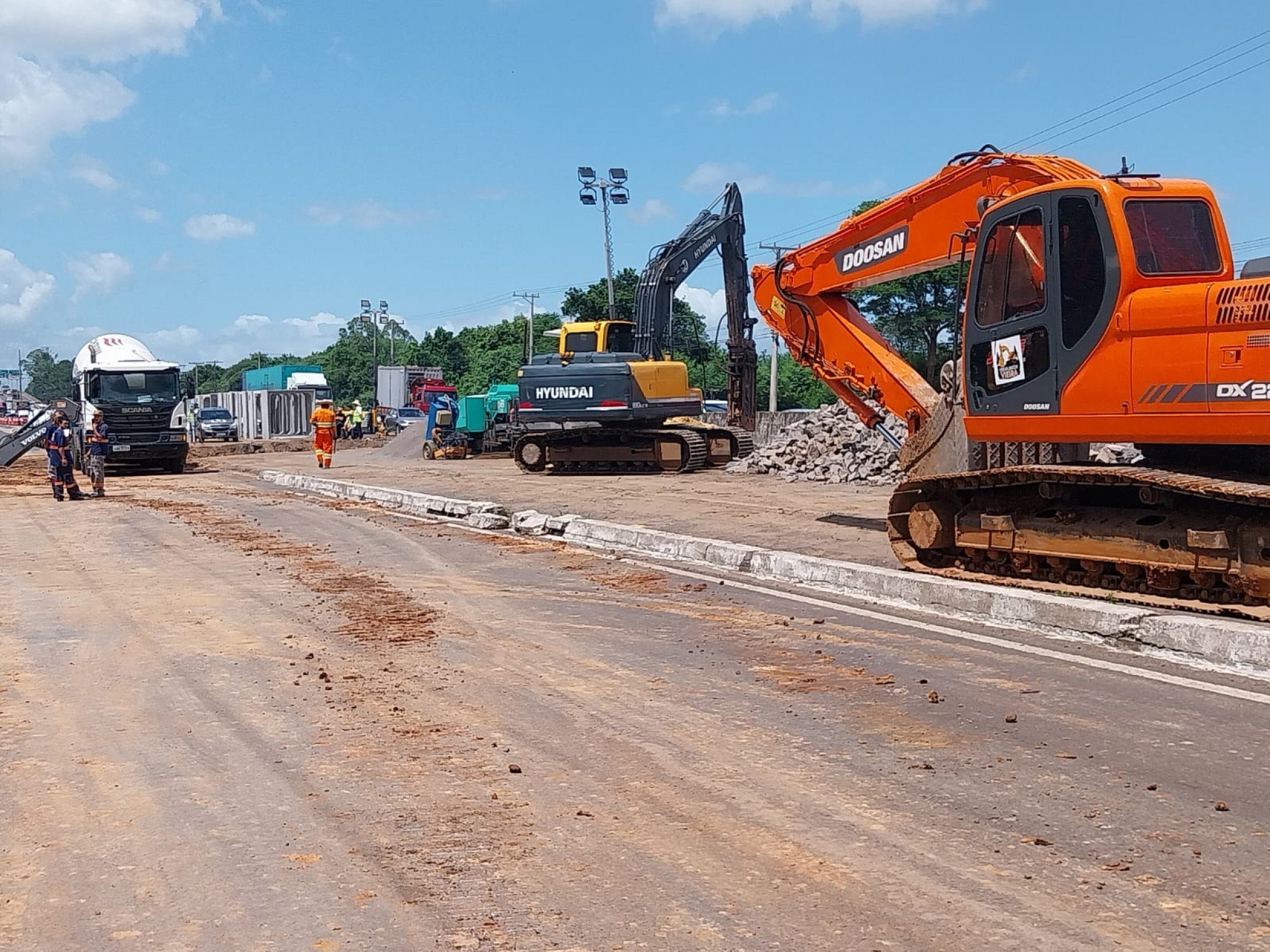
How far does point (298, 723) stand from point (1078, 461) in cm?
645

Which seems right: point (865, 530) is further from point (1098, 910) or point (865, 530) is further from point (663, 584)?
point (1098, 910)

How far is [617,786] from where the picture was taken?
527cm

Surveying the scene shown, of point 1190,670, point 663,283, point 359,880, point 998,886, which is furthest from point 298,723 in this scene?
point 663,283

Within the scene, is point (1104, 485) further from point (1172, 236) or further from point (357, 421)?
point (357, 421)

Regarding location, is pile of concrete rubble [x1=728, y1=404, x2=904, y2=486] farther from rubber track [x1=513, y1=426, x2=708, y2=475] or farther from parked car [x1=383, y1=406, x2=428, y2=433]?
parked car [x1=383, y1=406, x2=428, y2=433]

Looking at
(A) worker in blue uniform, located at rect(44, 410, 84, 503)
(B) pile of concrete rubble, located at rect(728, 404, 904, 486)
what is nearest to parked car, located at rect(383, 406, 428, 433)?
(B) pile of concrete rubble, located at rect(728, 404, 904, 486)

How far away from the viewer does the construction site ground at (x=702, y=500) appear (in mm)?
14125

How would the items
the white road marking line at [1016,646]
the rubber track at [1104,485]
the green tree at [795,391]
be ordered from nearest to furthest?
the white road marking line at [1016,646] < the rubber track at [1104,485] < the green tree at [795,391]

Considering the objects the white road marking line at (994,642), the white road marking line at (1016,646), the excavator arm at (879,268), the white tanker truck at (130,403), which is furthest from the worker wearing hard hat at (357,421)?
the white road marking line at (1016,646)

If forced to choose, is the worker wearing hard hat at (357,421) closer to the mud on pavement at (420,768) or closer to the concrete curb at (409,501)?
the concrete curb at (409,501)

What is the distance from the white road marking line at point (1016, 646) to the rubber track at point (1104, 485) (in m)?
1.01

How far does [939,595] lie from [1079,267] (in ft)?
8.25

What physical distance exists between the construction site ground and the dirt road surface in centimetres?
456

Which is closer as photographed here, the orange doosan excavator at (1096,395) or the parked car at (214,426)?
the orange doosan excavator at (1096,395)
